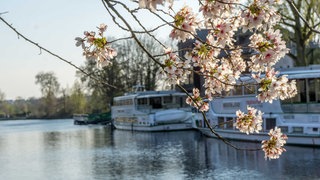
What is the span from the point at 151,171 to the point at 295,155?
6.99 m

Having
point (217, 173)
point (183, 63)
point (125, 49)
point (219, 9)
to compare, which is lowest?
point (217, 173)

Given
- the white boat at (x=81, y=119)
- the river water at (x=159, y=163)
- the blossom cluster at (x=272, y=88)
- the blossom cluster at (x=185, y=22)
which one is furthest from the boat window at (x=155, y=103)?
the blossom cluster at (x=185, y=22)

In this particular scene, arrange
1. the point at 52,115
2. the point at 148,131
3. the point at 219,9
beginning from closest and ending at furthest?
the point at 219,9 < the point at 148,131 < the point at 52,115

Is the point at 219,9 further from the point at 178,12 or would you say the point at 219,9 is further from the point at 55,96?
the point at 55,96

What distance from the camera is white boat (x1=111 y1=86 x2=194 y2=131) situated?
154 ft

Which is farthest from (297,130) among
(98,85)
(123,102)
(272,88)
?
(98,85)

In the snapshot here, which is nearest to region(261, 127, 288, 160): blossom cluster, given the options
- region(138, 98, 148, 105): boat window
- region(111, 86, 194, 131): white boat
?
region(111, 86, 194, 131): white boat

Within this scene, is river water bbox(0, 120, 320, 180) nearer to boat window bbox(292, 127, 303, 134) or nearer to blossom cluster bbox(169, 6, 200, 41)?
boat window bbox(292, 127, 303, 134)

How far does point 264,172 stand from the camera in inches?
802

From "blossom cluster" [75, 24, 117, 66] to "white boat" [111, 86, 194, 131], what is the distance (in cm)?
4157

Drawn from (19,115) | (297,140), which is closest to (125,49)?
(297,140)

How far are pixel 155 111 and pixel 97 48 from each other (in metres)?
45.3

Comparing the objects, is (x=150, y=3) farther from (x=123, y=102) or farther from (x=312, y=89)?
(x=123, y=102)

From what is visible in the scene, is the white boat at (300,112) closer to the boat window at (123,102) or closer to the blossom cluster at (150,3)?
the boat window at (123,102)
